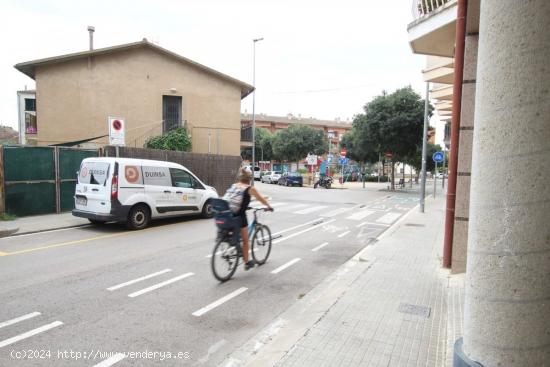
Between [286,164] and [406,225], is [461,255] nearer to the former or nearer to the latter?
[406,225]

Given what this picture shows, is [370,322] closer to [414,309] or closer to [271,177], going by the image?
[414,309]

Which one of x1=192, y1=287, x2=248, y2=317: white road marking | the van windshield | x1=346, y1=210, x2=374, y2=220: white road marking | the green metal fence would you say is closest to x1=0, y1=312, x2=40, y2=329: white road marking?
x1=192, y1=287, x2=248, y2=317: white road marking

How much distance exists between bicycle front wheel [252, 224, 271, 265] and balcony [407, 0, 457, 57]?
4.67 m

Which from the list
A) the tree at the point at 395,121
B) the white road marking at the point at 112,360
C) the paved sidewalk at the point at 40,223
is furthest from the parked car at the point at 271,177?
the white road marking at the point at 112,360

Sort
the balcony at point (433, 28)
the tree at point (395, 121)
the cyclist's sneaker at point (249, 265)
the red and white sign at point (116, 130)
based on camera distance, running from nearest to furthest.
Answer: the cyclist's sneaker at point (249, 265), the balcony at point (433, 28), the red and white sign at point (116, 130), the tree at point (395, 121)

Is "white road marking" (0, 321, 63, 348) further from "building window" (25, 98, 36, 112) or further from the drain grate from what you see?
"building window" (25, 98, 36, 112)

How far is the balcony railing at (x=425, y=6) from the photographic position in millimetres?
7005

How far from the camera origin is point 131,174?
10070 millimetres

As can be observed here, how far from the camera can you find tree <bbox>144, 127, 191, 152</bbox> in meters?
21.5

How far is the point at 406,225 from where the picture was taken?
12.3 meters

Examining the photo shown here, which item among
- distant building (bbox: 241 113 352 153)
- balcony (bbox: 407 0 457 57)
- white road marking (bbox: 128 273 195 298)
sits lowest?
white road marking (bbox: 128 273 195 298)

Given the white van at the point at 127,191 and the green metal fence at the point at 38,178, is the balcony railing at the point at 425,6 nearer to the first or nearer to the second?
the white van at the point at 127,191

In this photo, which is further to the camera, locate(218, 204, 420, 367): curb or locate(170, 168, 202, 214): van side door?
locate(170, 168, 202, 214): van side door

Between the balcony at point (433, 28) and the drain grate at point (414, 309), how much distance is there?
4.71 meters
